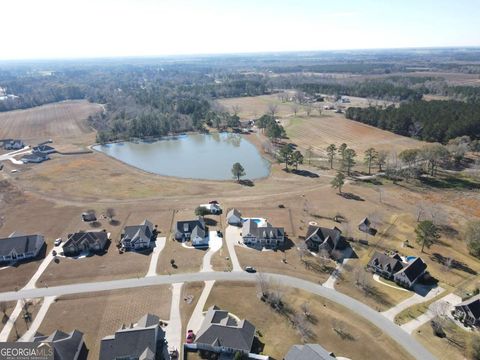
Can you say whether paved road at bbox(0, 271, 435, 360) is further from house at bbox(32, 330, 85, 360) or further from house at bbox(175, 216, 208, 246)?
house at bbox(32, 330, 85, 360)

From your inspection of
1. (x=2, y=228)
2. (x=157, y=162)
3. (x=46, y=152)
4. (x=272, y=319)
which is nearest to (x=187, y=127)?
(x=157, y=162)

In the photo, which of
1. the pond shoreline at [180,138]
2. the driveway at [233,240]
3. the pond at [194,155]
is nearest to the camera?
the driveway at [233,240]

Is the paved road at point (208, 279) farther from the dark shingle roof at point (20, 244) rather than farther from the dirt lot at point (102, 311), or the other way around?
the dark shingle roof at point (20, 244)

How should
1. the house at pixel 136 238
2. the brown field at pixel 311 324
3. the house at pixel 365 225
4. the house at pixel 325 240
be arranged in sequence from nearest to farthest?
the brown field at pixel 311 324
the house at pixel 325 240
the house at pixel 136 238
the house at pixel 365 225

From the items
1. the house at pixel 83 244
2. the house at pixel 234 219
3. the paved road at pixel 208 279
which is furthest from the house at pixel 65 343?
the house at pixel 234 219

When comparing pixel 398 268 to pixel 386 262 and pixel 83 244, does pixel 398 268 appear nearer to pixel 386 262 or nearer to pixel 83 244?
pixel 386 262

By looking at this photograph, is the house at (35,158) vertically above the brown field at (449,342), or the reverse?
the brown field at (449,342)

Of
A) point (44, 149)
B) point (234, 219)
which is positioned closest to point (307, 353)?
point (234, 219)
